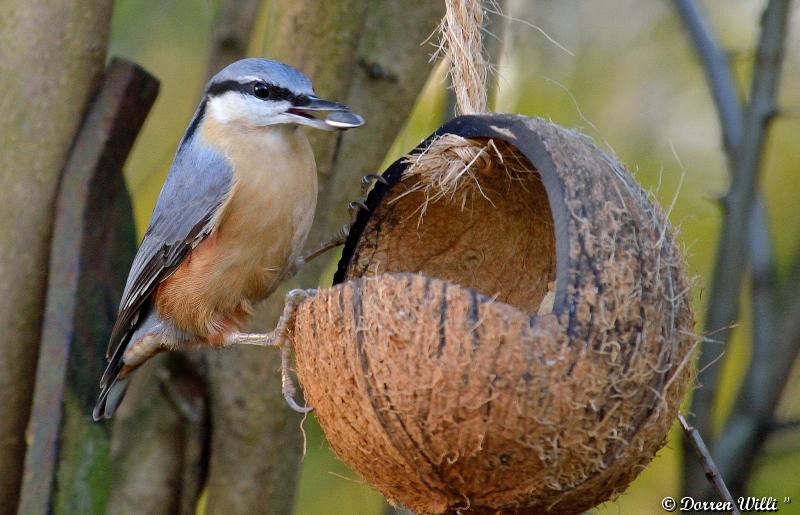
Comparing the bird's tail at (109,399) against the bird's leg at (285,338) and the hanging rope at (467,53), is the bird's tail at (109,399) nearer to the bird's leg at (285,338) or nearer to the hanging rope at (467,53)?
the bird's leg at (285,338)

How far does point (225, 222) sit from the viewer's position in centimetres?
313

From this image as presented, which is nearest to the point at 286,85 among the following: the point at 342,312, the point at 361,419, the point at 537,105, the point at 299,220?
the point at 299,220

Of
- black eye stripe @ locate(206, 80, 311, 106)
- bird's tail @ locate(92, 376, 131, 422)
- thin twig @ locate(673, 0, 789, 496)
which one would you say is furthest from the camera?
thin twig @ locate(673, 0, 789, 496)

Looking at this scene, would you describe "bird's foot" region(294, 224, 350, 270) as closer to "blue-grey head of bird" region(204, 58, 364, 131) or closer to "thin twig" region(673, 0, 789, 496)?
"blue-grey head of bird" region(204, 58, 364, 131)

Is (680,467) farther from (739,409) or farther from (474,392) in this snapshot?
(474,392)

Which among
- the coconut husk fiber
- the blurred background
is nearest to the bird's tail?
the blurred background

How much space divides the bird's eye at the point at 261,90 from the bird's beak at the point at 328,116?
9cm

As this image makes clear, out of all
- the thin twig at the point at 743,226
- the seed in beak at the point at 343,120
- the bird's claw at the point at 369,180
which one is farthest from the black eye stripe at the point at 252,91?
the thin twig at the point at 743,226

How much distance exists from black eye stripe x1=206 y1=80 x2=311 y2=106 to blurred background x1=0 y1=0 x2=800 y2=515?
0.37 m

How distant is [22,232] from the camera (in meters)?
3.35

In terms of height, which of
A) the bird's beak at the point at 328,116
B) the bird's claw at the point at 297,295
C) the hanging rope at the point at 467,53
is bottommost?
the bird's claw at the point at 297,295

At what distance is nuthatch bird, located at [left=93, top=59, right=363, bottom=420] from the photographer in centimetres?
309

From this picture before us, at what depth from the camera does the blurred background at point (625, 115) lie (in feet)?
13.1

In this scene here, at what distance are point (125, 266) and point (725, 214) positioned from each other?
6.83 ft
